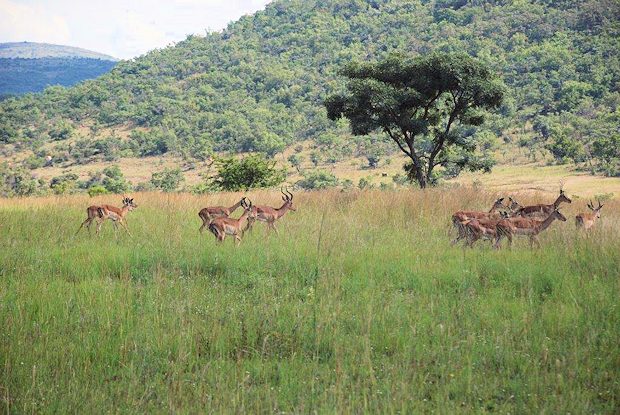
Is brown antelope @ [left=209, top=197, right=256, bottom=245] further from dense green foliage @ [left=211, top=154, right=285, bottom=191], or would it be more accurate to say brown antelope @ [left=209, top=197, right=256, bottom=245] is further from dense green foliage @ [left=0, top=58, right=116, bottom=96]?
dense green foliage @ [left=0, top=58, right=116, bottom=96]

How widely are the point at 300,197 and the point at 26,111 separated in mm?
93133

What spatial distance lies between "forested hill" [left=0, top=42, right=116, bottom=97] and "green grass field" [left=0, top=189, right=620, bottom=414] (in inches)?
3812

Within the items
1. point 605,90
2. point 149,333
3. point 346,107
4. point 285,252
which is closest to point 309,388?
point 149,333

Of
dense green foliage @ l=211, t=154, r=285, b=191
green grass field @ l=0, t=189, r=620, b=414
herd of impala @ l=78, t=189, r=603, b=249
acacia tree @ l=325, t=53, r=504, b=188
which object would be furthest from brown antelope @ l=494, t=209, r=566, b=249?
dense green foliage @ l=211, t=154, r=285, b=191

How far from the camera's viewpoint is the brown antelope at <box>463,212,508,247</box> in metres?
9.29

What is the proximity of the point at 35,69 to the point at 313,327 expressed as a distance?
164 metres

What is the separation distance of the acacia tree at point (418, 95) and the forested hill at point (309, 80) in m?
29.9

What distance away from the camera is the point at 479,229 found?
929cm

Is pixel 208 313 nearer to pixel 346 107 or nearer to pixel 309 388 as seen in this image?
pixel 309 388

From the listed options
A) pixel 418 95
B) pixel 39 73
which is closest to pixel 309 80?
pixel 418 95

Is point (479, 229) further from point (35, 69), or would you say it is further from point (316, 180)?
point (35, 69)

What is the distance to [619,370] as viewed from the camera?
15.2ft

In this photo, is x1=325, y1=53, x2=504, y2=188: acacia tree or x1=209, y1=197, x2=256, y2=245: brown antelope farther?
x1=325, y1=53, x2=504, y2=188: acacia tree

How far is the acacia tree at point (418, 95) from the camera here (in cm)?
2050
